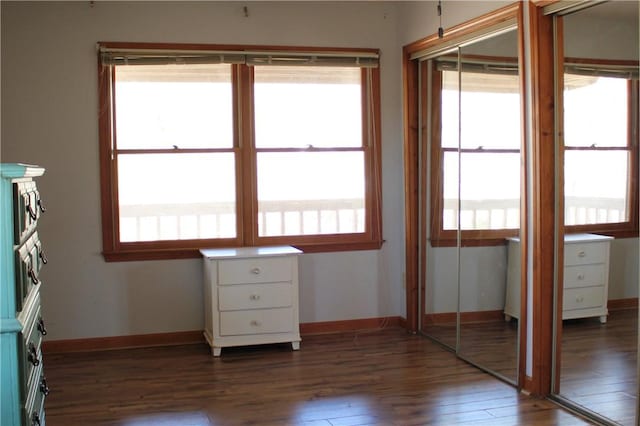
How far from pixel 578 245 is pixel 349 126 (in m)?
2.16

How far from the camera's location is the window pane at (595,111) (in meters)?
3.21

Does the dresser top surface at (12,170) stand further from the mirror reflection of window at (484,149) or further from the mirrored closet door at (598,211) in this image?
the mirror reflection of window at (484,149)

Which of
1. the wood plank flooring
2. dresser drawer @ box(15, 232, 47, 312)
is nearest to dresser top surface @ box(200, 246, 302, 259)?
the wood plank flooring

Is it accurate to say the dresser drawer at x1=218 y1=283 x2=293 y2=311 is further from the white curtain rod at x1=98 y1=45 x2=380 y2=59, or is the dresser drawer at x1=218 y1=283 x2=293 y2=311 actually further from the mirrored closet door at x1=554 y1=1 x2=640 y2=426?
the mirrored closet door at x1=554 y1=1 x2=640 y2=426

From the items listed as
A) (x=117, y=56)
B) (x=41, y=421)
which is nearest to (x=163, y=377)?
(x=41, y=421)

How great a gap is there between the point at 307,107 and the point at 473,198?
1.46 meters

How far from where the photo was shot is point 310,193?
5184 mm

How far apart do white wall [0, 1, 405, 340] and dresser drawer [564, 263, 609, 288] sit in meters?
2.01

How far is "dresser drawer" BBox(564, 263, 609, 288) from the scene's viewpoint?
341 centimetres

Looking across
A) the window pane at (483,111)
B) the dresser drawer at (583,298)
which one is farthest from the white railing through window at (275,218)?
the dresser drawer at (583,298)

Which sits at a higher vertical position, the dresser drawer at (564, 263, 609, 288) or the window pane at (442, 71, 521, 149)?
the window pane at (442, 71, 521, 149)

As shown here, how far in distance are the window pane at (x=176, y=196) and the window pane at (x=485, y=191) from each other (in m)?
1.56

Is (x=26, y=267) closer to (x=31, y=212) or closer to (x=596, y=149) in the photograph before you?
(x=31, y=212)

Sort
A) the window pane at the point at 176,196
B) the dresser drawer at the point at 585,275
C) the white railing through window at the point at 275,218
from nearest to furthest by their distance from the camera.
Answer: the dresser drawer at the point at 585,275 → the white railing through window at the point at 275,218 → the window pane at the point at 176,196
